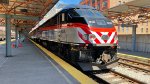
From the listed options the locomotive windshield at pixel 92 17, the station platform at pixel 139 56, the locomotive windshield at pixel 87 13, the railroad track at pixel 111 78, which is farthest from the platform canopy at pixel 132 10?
the railroad track at pixel 111 78

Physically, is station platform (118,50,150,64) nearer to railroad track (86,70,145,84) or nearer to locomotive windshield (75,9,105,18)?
railroad track (86,70,145,84)

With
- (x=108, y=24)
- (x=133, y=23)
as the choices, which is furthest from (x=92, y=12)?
(x=133, y=23)

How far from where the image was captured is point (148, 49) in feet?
75.1

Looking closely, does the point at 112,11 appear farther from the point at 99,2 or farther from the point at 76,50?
the point at 99,2

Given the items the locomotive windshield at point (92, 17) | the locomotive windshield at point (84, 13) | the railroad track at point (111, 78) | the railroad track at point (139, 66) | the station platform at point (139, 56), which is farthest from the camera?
the station platform at point (139, 56)

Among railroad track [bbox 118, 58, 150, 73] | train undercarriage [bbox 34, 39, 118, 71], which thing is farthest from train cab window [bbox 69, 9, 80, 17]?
railroad track [bbox 118, 58, 150, 73]

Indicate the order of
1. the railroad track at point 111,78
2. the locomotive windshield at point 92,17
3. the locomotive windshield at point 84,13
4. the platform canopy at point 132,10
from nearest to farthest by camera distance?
1. the railroad track at point 111,78
2. the locomotive windshield at point 92,17
3. the locomotive windshield at point 84,13
4. the platform canopy at point 132,10

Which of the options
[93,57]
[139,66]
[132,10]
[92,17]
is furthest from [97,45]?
[132,10]

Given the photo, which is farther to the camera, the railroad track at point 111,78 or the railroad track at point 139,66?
the railroad track at point 139,66

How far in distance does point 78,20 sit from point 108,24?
4.58ft

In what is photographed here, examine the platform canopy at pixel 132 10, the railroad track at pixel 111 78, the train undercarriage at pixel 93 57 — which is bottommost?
the railroad track at pixel 111 78

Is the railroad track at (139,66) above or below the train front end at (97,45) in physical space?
below

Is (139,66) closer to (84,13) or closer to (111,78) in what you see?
(111,78)

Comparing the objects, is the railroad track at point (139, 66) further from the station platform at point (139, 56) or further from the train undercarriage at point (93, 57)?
the train undercarriage at point (93, 57)
